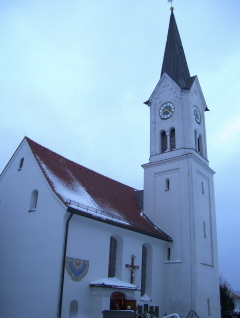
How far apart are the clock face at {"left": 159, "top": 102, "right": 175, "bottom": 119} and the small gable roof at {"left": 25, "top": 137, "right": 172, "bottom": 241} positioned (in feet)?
20.9

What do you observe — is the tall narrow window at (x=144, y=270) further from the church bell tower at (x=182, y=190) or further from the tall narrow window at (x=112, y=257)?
the tall narrow window at (x=112, y=257)

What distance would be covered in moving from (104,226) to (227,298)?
19.1m

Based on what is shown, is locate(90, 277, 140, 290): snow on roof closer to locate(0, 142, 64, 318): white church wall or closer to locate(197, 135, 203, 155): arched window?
locate(0, 142, 64, 318): white church wall

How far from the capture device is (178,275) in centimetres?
2191

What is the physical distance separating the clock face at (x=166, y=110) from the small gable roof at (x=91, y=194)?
6381mm

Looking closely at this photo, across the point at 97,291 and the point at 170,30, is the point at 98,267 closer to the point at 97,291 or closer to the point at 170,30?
the point at 97,291

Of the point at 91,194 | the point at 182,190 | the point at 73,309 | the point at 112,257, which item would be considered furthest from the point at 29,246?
the point at 182,190

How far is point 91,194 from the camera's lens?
21.1m

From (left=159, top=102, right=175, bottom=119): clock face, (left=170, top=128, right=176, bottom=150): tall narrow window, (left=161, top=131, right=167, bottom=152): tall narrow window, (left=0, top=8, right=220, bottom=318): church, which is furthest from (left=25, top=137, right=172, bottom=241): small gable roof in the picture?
(left=159, top=102, right=175, bottom=119): clock face

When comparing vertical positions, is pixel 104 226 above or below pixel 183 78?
below

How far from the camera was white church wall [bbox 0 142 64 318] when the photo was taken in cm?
1584

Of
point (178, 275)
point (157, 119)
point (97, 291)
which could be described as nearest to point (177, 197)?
point (178, 275)

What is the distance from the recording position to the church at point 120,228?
16.5 meters

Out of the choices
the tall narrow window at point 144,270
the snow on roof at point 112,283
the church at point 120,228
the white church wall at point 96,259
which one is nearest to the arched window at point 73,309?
the church at point 120,228
